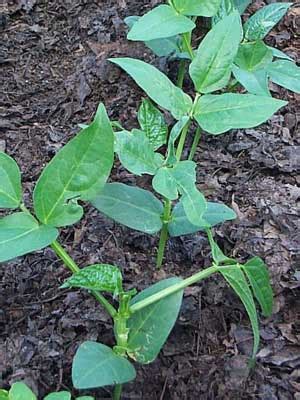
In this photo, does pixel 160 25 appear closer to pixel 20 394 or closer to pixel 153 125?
pixel 153 125

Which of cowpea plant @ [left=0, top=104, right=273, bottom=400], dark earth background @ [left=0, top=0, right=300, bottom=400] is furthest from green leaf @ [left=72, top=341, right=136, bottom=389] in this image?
dark earth background @ [left=0, top=0, right=300, bottom=400]

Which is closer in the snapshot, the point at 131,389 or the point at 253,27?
the point at 131,389

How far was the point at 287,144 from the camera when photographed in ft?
4.68

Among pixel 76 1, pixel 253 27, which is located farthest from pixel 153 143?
pixel 76 1

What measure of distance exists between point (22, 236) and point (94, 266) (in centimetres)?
11

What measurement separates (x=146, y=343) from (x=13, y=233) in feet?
0.78

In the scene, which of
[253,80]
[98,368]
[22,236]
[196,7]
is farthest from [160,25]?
[98,368]

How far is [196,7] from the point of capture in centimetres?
116

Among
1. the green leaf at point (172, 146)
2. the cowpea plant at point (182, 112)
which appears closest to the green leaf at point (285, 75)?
the cowpea plant at point (182, 112)

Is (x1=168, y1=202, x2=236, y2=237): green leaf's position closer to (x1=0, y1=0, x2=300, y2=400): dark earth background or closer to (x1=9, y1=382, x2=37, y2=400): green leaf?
(x1=0, y1=0, x2=300, y2=400): dark earth background

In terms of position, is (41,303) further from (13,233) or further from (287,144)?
(287,144)

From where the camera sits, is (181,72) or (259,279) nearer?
(259,279)

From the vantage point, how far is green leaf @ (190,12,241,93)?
1088 mm

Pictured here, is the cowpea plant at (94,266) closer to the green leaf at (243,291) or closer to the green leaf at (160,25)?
the green leaf at (243,291)
